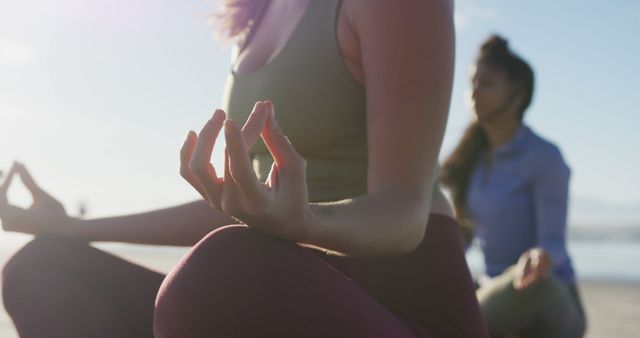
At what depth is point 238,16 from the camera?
2021mm

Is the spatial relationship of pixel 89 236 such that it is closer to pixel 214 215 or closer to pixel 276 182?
pixel 214 215

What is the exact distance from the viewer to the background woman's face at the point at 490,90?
4004mm

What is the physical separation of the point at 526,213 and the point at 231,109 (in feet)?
8.08

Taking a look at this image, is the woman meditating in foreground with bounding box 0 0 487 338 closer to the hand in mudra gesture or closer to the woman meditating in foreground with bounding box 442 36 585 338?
the hand in mudra gesture

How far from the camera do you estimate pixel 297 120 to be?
1.48m

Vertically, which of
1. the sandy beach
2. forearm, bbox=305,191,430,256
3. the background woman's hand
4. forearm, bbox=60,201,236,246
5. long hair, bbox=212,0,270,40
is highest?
long hair, bbox=212,0,270,40

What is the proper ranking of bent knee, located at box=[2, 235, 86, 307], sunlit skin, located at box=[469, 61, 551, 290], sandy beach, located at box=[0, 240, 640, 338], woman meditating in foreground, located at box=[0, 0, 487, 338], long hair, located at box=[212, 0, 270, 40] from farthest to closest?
1. sandy beach, located at box=[0, 240, 640, 338]
2. sunlit skin, located at box=[469, 61, 551, 290]
3. long hair, located at box=[212, 0, 270, 40]
4. bent knee, located at box=[2, 235, 86, 307]
5. woman meditating in foreground, located at box=[0, 0, 487, 338]

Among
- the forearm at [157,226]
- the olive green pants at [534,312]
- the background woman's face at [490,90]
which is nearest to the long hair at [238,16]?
the forearm at [157,226]

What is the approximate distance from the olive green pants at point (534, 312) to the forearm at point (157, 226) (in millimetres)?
1658

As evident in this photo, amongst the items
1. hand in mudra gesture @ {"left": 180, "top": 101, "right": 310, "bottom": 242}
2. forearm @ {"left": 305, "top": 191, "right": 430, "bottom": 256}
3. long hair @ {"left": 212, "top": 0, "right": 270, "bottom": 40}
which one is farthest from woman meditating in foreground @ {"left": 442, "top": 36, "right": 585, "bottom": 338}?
hand in mudra gesture @ {"left": 180, "top": 101, "right": 310, "bottom": 242}

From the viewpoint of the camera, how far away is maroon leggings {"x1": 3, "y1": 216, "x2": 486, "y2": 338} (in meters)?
1.05

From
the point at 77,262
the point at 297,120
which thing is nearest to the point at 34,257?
the point at 77,262

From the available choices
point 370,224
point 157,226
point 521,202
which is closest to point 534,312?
point 521,202

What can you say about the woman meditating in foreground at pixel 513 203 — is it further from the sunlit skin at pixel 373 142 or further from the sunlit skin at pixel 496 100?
the sunlit skin at pixel 373 142
